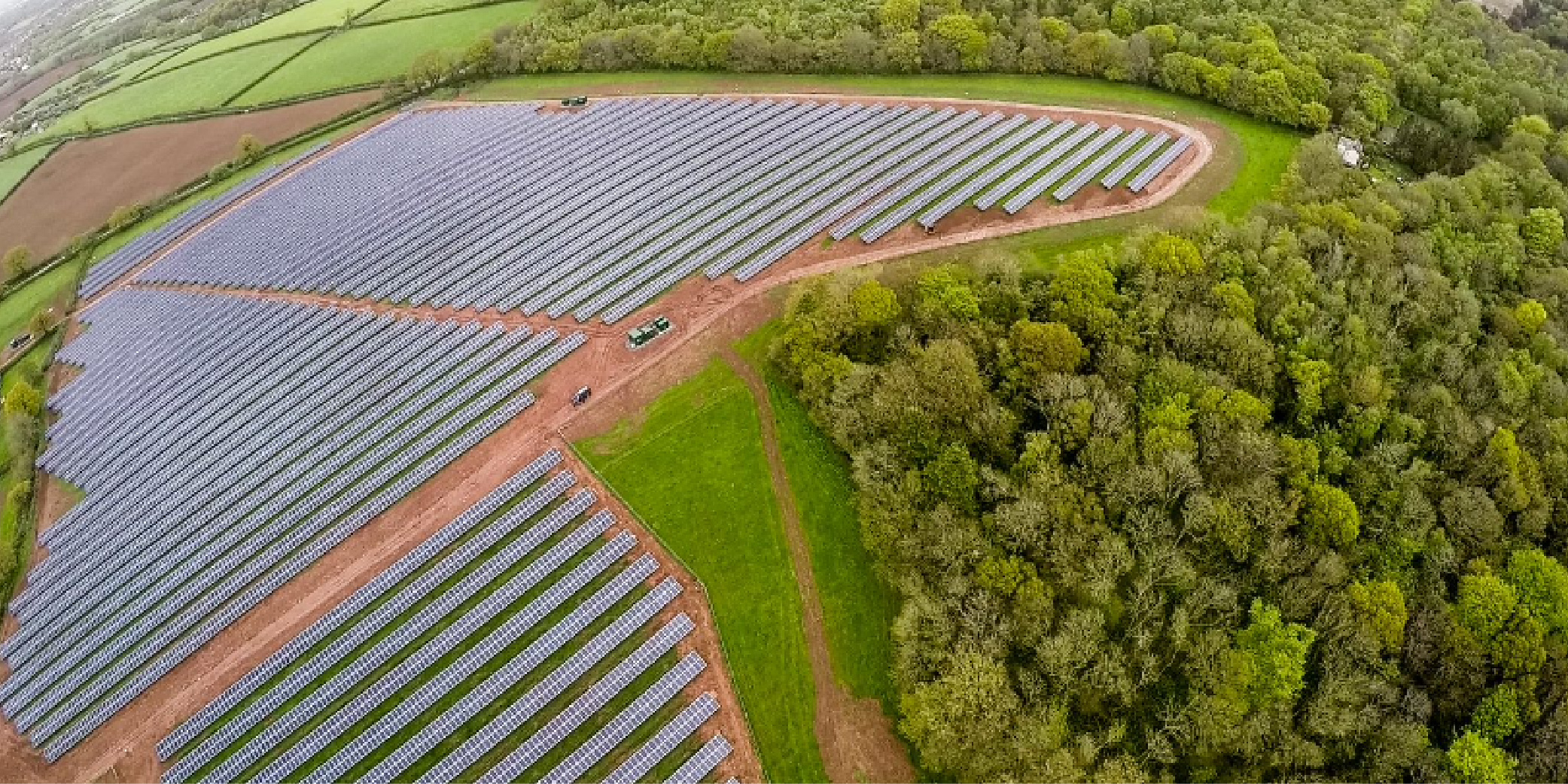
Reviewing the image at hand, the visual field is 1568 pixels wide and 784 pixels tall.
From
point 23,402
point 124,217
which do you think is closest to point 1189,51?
point 23,402

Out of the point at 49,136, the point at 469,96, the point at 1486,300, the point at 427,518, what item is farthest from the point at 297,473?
the point at 49,136

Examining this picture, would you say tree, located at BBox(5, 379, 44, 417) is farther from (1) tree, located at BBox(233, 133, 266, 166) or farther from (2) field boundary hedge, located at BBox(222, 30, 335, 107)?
(2) field boundary hedge, located at BBox(222, 30, 335, 107)

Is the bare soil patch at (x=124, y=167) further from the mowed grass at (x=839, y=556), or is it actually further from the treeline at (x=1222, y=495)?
the treeline at (x=1222, y=495)

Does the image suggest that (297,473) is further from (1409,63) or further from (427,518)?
(1409,63)

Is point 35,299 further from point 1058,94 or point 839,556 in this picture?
point 1058,94

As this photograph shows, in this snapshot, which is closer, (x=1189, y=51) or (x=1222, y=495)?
(x=1222, y=495)

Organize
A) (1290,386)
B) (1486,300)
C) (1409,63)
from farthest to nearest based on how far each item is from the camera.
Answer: (1409,63) → (1486,300) → (1290,386)

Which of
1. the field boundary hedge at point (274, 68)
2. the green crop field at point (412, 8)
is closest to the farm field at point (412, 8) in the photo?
the green crop field at point (412, 8)
